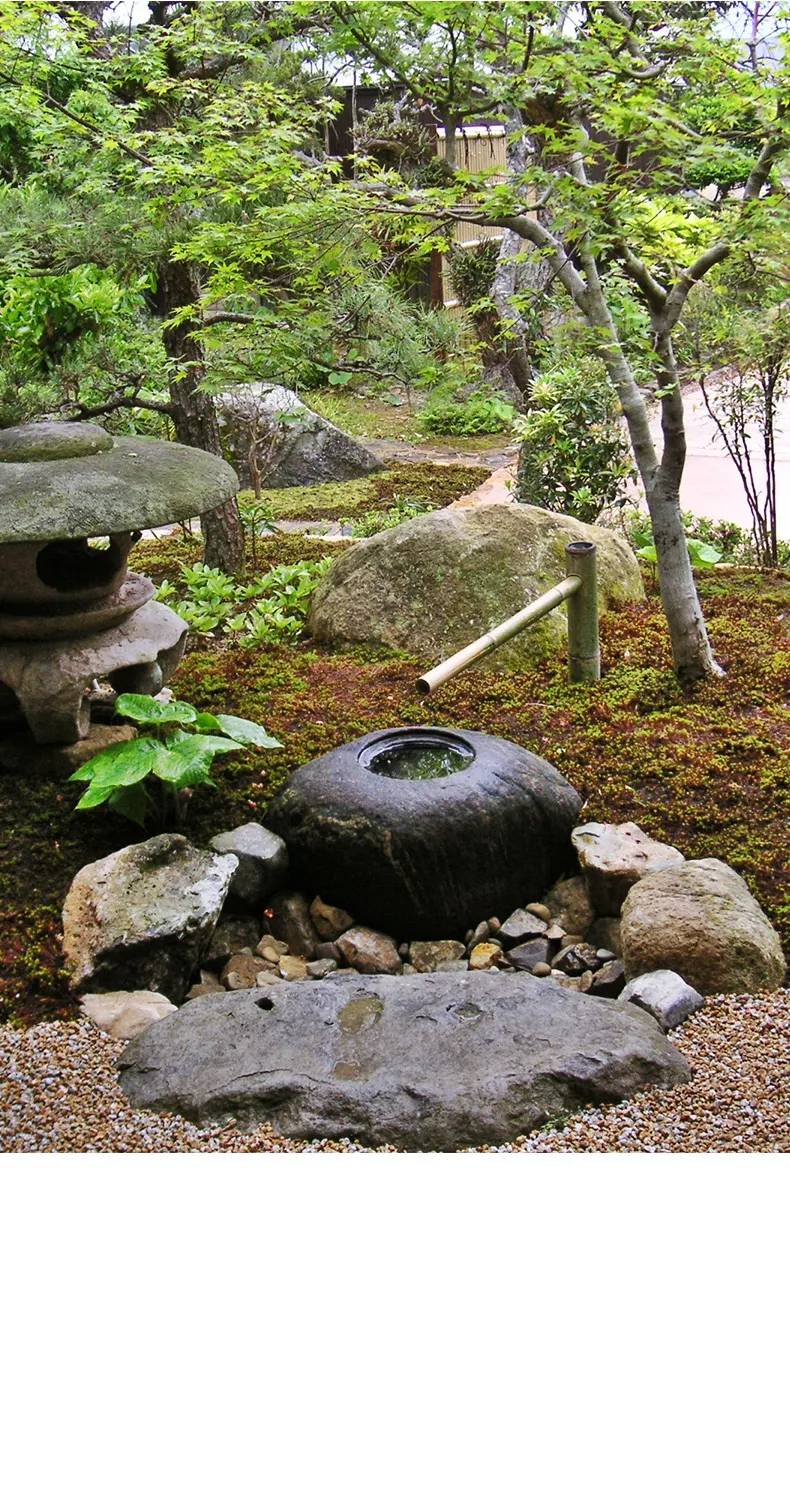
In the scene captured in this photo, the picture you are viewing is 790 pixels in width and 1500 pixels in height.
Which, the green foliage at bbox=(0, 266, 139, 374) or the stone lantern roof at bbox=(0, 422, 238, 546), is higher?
the green foliage at bbox=(0, 266, 139, 374)

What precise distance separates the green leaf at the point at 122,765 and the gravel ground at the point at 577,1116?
2.05 feet

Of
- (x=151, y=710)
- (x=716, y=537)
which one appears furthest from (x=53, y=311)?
(x=716, y=537)

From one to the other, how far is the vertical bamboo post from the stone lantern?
3.51 feet

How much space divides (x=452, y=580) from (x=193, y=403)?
1509 millimetres

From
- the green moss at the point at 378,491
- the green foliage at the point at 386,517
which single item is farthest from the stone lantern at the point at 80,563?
the green moss at the point at 378,491

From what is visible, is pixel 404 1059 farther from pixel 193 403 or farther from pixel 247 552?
pixel 247 552

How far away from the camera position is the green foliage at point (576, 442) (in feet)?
16.9

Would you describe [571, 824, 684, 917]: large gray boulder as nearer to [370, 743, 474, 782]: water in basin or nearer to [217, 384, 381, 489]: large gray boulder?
[370, 743, 474, 782]: water in basin

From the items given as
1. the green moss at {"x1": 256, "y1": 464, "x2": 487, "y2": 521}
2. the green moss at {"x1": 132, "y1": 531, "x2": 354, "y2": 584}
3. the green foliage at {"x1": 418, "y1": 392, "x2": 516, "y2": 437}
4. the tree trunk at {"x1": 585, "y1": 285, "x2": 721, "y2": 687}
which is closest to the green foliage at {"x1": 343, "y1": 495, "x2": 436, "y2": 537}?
the green moss at {"x1": 256, "y1": 464, "x2": 487, "y2": 521}

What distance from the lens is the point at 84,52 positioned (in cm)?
402

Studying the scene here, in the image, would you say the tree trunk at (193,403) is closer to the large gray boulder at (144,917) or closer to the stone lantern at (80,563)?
the stone lantern at (80,563)

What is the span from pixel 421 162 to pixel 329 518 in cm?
195

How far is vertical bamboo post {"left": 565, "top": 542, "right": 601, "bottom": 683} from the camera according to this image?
3.38 meters

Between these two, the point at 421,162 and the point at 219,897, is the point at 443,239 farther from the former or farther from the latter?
the point at 421,162
